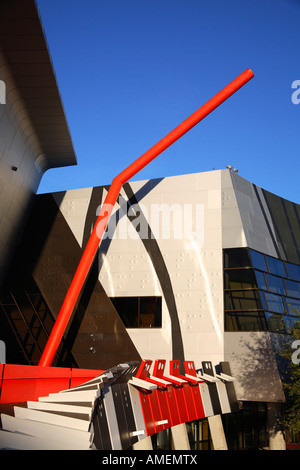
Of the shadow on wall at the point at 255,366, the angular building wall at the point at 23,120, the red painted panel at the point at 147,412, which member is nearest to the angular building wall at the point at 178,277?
the shadow on wall at the point at 255,366

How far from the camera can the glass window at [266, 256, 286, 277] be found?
70.8 ft

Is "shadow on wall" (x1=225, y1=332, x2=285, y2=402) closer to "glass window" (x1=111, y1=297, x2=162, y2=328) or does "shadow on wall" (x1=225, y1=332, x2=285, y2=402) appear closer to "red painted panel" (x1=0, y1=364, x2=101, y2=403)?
"glass window" (x1=111, y1=297, x2=162, y2=328)

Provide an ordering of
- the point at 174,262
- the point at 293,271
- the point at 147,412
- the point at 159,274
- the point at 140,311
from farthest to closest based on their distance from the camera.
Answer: the point at 293,271 < the point at 159,274 < the point at 174,262 < the point at 140,311 < the point at 147,412

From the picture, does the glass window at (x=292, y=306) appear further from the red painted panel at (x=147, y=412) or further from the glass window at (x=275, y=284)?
the red painted panel at (x=147, y=412)

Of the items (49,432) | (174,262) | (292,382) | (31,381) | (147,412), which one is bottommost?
(49,432)

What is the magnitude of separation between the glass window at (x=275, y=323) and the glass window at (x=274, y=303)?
290 mm

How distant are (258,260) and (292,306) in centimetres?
307

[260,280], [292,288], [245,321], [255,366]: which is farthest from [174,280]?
[292,288]

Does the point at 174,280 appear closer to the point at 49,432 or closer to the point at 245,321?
the point at 245,321

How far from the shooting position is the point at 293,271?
906 inches

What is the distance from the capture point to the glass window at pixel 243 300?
19788mm

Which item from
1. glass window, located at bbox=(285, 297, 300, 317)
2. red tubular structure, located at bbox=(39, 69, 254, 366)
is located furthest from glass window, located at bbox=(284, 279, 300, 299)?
red tubular structure, located at bbox=(39, 69, 254, 366)

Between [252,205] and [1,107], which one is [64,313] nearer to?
[1,107]
